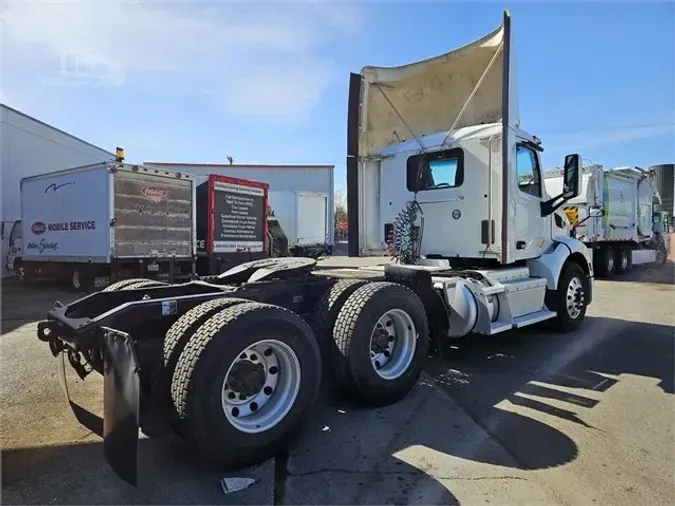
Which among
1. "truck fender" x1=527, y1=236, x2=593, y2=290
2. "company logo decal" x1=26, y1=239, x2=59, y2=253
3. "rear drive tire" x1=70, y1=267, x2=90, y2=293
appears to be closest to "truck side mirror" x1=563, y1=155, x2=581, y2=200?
"truck fender" x1=527, y1=236, x2=593, y2=290

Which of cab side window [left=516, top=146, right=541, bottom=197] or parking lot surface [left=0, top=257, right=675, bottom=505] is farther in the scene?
cab side window [left=516, top=146, right=541, bottom=197]

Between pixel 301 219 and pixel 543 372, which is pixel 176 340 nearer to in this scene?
pixel 543 372

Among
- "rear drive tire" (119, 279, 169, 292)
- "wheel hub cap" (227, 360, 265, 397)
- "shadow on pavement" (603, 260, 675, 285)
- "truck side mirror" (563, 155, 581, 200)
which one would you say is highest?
"truck side mirror" (563, 155, 581, 200)

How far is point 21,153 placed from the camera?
17.1 m

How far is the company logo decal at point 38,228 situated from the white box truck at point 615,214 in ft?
44.5

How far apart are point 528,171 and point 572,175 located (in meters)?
0.57

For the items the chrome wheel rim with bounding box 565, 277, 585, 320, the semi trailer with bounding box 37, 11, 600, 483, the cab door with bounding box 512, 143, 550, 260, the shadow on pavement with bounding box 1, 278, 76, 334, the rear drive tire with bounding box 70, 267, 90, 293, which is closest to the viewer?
the semi trailer with bounding box 37, 11, 600, 483

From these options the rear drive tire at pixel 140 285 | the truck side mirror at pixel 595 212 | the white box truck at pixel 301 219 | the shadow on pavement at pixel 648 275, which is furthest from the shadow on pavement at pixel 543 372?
the white box truck at pixel 301 219

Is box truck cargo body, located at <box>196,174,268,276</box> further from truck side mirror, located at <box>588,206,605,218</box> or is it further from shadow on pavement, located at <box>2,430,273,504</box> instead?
shadow on pavement, located at <box>2,430,273,504</box>

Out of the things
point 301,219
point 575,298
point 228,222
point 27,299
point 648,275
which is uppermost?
point 301,219

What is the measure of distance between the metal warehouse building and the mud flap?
15.2m

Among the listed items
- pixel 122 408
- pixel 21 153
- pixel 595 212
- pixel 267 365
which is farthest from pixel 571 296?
pixel 21 153

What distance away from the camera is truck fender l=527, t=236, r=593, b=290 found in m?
6.77

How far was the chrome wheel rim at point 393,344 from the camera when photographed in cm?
443
